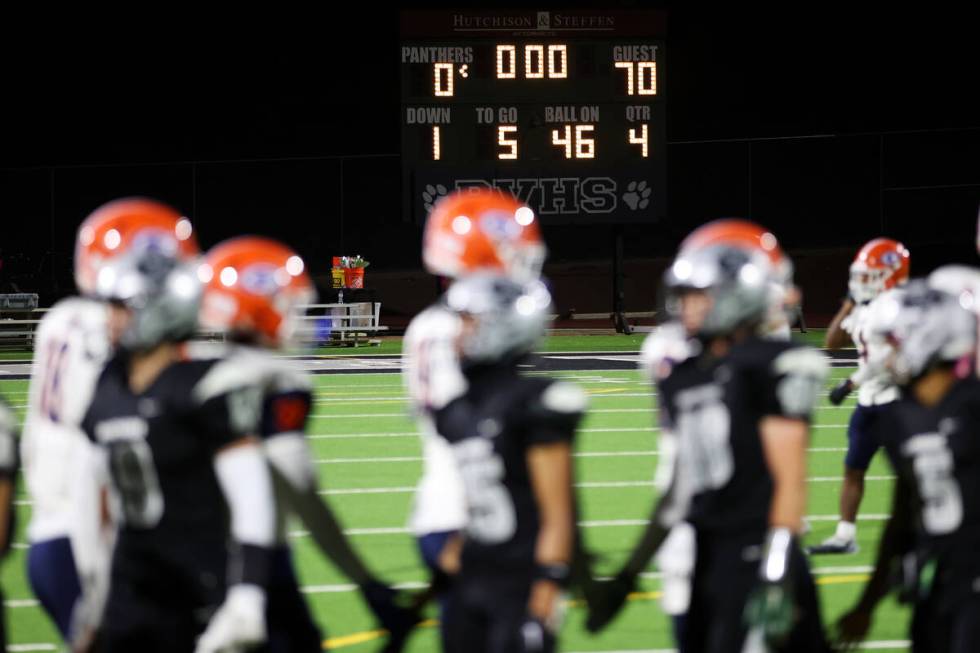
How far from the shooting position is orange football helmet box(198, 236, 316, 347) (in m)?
4.51

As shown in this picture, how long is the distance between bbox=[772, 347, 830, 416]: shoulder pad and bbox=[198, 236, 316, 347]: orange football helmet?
4.47ft

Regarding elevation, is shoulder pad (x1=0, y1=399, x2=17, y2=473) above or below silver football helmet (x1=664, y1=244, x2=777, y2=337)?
below

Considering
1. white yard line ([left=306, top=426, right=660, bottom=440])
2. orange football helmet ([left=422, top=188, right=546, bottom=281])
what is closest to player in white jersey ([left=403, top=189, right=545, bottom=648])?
orange football helmet ([left=422, top=188, right=546, bottom=281])

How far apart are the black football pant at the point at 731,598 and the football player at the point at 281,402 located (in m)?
0.80

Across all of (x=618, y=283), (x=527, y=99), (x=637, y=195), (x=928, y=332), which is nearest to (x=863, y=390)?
(x=928, y=332)

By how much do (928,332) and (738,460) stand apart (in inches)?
24.3

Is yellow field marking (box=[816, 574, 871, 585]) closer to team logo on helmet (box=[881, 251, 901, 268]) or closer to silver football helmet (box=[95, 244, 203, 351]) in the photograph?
team logo on helmet (box=[881, 251, 901, 268])

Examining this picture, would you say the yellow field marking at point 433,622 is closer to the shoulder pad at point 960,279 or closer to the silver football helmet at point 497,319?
the shoulder pad at point 960,279

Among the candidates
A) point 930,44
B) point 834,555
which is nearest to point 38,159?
point 930,44

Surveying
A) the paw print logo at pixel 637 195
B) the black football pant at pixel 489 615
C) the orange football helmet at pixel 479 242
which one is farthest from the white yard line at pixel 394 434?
the paw print logo at pixel 637 195

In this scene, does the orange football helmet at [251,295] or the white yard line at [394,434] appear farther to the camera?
the white yard line at [394,434]

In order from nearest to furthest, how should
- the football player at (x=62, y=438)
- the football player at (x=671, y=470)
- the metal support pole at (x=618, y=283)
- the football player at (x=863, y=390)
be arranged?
the football player at (x=671, y=470) < the football player at (x=62, y=438) < the football player at (x=863, y=390) < the metal support pole at (x=618, y=283)

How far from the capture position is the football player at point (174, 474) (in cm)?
388

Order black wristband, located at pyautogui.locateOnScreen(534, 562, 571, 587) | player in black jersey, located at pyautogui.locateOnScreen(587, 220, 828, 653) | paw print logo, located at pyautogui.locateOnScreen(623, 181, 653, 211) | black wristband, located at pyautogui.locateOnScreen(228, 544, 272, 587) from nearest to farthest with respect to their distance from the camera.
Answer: black wristband, located at pyautogui.locateOnScreen(228, 544, 272, 587) → black wristband, located at pyautogui.locateOnScreen(534, 562, 571, 587) → player in black jersey, located at pyautogui.locateOnScreen(587, 220, 828, 653) → paw print logo, located at pyautogui.locateOnScreen(623, 181, 653, 211)
